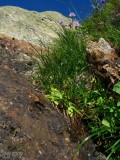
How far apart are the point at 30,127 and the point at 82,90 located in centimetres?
128

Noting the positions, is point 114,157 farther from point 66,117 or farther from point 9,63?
point 9,63

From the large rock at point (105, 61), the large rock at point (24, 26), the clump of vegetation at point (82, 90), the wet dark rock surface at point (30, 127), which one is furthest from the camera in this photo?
the large rock at point (24, 26)

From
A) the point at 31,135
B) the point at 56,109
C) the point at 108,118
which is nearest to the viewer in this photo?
the point at 31,135

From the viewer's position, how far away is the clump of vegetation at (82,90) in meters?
5.56

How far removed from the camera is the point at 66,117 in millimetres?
5754

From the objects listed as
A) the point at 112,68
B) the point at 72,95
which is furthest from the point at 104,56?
the point at 72,95

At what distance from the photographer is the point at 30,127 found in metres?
5.11

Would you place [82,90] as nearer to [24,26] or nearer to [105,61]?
[105,61]

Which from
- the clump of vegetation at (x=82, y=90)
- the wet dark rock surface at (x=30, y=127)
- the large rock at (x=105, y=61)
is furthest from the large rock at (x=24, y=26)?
the wet dark rock surface at (x=30, y=127)

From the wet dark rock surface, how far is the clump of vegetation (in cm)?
21

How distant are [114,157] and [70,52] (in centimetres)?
243

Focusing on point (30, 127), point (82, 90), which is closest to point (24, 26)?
point (82, 90)

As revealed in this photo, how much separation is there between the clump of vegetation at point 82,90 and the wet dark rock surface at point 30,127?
0.21 metres

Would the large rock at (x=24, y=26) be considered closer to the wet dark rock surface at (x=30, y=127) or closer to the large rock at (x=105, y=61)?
the large rock at (x=105, y=61)
